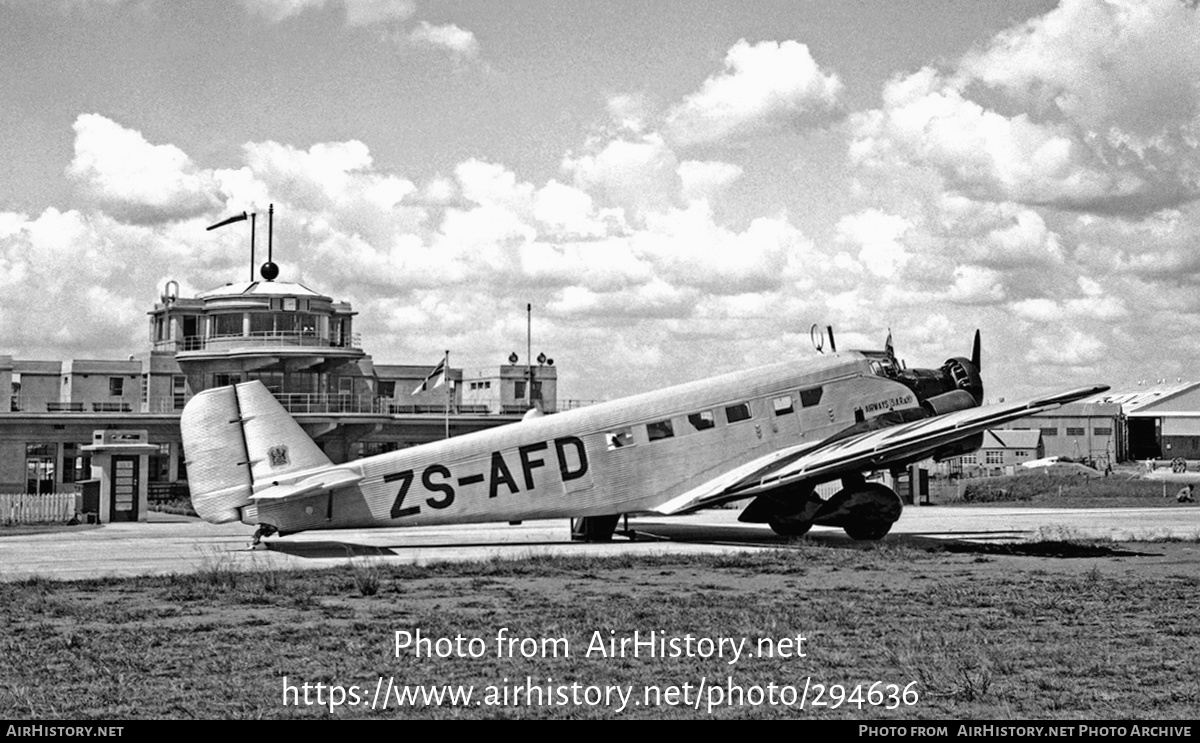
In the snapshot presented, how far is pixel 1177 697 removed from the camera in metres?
10.9

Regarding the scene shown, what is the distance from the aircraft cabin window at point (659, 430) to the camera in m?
27.2

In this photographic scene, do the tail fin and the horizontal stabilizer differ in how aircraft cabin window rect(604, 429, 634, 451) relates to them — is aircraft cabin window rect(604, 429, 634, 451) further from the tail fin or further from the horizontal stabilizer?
the tail fin

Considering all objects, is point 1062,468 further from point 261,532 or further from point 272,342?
point 261,532

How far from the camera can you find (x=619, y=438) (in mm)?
27031

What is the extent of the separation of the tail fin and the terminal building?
1540 inches

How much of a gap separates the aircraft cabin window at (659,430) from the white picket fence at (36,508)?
74.3 feet

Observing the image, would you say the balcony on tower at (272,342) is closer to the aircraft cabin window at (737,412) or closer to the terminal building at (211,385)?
the terminal building at (211,385)

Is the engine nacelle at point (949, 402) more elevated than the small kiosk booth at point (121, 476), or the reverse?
the engine nacelle at point (949, 402)

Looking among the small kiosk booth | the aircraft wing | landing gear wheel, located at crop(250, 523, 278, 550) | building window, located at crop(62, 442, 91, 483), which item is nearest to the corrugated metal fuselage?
landing gear wheel, located at crop(250, 523, 278, 550)

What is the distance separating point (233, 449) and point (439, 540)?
6059 millimetres

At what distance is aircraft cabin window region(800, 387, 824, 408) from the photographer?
2831 centimetres

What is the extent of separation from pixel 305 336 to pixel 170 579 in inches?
2050

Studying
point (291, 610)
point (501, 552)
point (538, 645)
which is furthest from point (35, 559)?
point (538, 645)

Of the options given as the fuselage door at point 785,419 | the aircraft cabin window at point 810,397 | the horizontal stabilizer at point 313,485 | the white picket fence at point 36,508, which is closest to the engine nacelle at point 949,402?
the aircraft cabin window at point 810,397
